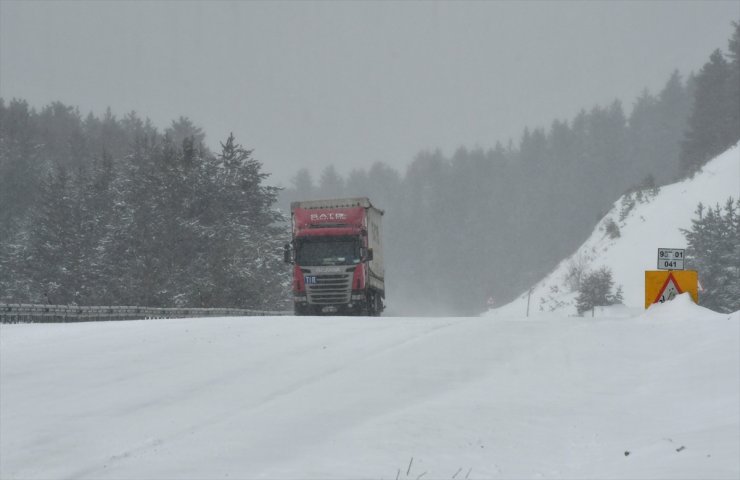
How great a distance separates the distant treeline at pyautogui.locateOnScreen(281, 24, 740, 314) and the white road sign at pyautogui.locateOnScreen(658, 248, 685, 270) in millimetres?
113132

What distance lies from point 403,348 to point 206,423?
16.5 feet

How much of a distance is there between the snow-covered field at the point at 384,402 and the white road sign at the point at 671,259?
118 cm

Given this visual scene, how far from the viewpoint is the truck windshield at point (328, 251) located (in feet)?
93.2

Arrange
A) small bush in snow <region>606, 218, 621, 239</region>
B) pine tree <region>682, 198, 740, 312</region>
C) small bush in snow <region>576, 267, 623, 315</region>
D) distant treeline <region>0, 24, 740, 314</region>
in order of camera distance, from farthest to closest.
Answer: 1. small bush in snow <region>606, 218, 621, 239</region>
2. distant treeline <region>0, 24, 740, 314</region>
3. small bush in snow <region>576, 267, 623, 315</region>
4. pine tree <region>682, 198, 740, 312</region>

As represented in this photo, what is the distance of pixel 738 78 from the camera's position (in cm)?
9062

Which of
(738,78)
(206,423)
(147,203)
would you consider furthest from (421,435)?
(738,78)

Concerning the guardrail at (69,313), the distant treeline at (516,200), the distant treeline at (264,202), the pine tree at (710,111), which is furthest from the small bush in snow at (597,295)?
the distant treeline at (516,200)

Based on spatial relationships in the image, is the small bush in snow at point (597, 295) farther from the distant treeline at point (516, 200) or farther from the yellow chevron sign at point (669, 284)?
the distant treeline at point (516, 200)

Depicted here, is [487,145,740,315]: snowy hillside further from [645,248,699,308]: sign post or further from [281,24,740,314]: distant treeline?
[281,24,740,314]: distant treeline

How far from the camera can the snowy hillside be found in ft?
188

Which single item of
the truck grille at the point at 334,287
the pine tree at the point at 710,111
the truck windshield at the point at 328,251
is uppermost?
the pine tree at the point at 710,111

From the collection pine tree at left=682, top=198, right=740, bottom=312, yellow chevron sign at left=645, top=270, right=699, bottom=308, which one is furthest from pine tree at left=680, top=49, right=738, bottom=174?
yellow chevron sign at left=645, top=270, right=699, bottom=308

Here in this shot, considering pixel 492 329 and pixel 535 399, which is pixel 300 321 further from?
pixel 535 399

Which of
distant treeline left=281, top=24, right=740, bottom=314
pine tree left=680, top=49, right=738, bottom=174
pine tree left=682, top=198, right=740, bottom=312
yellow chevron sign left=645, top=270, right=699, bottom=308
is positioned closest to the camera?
yellow chevron sign left=645, top=270, right=699, bottom=308
